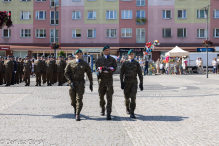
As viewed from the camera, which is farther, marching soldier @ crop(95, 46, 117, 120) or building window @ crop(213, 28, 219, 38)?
building window @ crop(213, 28, 219, 38)

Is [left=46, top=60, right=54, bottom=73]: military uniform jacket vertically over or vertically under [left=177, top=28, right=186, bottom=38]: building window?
under

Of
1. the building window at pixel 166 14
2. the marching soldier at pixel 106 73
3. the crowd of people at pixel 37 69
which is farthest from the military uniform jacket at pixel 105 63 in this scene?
the building window at pixel 166 14

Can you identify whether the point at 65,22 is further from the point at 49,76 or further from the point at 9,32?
the point at 49,76

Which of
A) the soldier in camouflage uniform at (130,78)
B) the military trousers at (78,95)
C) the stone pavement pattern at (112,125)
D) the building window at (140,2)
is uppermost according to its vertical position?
the building window at (140,2)

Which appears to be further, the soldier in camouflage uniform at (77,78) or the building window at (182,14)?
the building window at (182,14)

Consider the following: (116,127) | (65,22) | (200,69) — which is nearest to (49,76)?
(116,127)

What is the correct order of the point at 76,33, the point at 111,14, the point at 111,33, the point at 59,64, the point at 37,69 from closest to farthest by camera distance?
the point at 37,69, the point at 59,64, the point at 111,14, the point at 111,33, the point at 76,33

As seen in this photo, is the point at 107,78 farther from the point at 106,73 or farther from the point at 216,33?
the point at 216,33

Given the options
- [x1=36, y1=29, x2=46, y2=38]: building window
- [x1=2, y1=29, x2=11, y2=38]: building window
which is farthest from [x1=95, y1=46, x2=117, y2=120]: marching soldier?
[x1=2, y1=29, x2=11, y2=38]: building window

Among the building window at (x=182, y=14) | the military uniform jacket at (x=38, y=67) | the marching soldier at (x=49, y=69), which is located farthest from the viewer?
the building window at (x=182, y=14)

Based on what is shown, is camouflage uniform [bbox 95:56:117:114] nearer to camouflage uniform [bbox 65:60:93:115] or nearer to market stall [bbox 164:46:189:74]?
camouflage uniform [bbox 65:60:93:115]

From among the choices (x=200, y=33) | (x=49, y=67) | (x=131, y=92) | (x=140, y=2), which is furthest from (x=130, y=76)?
(x=200, y=33)

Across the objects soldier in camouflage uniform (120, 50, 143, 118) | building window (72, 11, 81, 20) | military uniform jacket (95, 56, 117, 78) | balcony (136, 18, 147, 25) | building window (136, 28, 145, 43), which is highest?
building window (72, 11, 81, 20)

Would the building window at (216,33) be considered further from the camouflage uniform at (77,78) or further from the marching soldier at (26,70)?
the camouflage uniform at (77,78)
